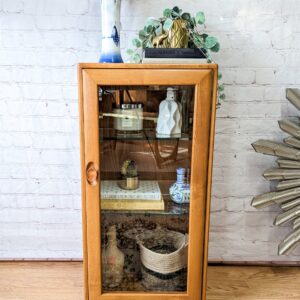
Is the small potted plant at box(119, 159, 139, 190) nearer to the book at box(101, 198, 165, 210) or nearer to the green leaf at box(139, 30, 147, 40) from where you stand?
the book at box(101, 198, 165, 210)

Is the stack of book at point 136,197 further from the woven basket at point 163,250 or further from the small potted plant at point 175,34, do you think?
the small potted plant at point 175,34

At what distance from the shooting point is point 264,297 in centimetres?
139

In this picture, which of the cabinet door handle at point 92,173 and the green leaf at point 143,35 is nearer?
the cabinet door handle at point 92,173

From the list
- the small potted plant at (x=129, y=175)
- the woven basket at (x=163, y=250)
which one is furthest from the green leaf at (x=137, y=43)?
the woven basket at (x=163, y=250)

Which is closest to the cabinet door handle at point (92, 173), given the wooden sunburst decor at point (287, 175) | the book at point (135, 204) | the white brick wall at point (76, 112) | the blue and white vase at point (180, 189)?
the book at point (135, 204)

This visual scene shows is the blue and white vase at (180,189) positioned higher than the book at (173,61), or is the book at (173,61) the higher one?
the book at (173,61)

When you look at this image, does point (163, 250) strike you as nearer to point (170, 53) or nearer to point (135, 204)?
point (135, 204)

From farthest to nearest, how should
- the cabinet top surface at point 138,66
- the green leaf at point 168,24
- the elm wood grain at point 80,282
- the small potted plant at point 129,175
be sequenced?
the elm wood grain at point 80,282, the small potted plant at point 129,175, the green leaf at point 168,24, the cabinet top surface at point 138,66

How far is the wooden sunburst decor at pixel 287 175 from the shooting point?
4.58 ft

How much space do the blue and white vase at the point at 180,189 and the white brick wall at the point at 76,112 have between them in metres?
0.36

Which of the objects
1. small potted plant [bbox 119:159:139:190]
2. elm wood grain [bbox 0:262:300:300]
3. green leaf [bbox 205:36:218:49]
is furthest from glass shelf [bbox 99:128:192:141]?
elm wood grain [bbox 0:262:300:300]

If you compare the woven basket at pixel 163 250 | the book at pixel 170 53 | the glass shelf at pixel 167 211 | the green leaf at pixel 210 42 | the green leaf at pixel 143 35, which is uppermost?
the green leaf at pixel 143 35

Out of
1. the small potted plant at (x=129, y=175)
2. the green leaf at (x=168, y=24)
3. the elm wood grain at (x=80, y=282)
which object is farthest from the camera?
the elm wood grain at (x=80, y=282)

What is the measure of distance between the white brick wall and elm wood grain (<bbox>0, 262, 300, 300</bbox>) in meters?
0.07
